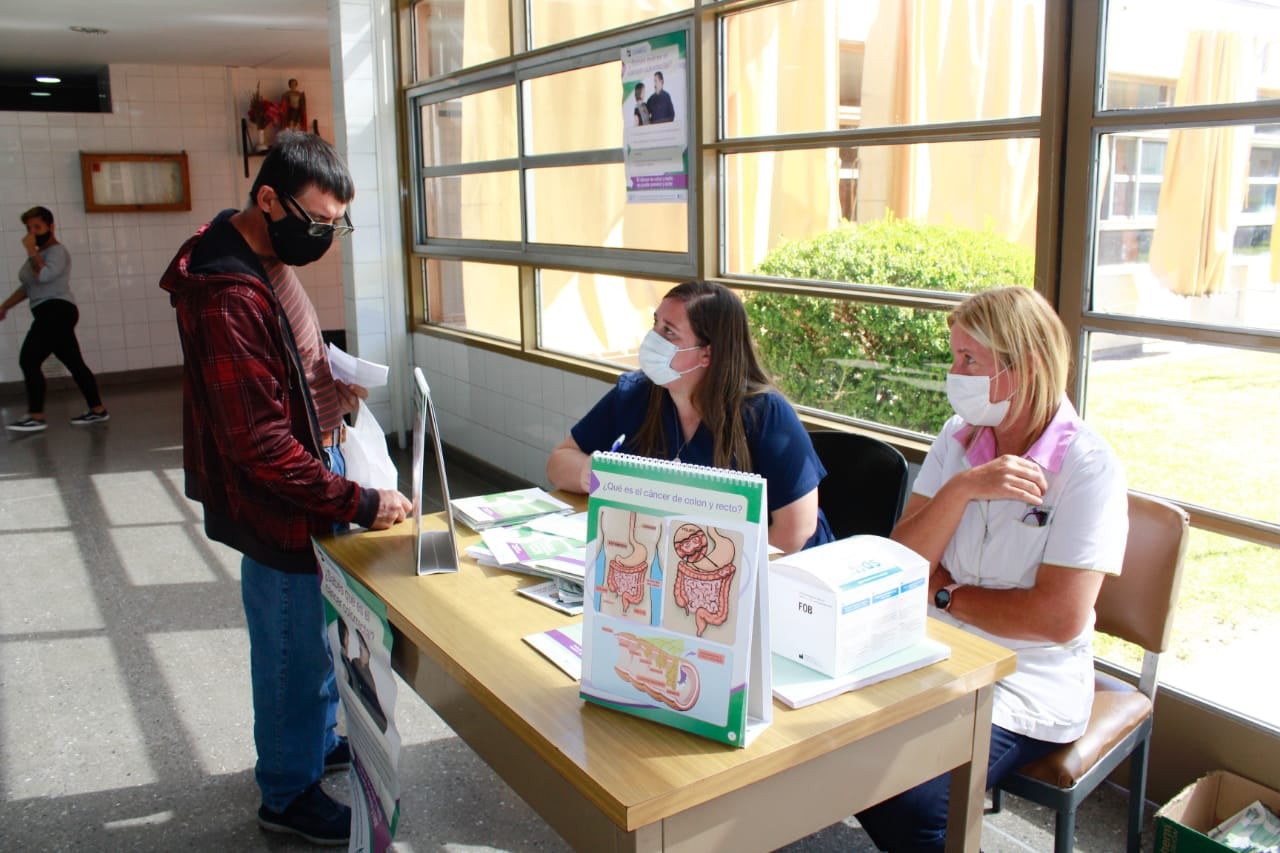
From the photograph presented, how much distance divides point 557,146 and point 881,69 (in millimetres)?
1998

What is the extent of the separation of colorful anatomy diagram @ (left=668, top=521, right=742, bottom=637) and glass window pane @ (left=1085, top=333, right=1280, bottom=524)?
62.7 inches

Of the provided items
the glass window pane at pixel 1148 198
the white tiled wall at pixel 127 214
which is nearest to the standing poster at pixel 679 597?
the glass window pane at pixel 1148 198

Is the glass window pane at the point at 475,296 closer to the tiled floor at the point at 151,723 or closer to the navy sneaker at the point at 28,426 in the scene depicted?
the tiled floor at the point at 151,723

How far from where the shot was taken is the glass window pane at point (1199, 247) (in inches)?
87.1

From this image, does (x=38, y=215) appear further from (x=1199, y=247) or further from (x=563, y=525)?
(x=1199, y=247)

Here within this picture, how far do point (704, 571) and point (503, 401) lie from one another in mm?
4185

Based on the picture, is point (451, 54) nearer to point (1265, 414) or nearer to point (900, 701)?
point (1265, 414)

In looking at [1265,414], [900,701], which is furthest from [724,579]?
[1265,414]

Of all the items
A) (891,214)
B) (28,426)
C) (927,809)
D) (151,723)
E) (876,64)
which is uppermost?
(876,64)

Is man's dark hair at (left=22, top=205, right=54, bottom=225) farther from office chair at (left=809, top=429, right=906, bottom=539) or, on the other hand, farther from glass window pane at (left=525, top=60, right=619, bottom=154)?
office chair at (left=809, top=429, right=906, bottom=539)

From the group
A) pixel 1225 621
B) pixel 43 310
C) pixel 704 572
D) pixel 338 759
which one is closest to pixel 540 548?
pixel 704 572

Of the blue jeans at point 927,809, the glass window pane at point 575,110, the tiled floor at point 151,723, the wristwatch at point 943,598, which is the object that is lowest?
the tiled floor at point 151,723

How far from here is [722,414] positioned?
224 centimetres

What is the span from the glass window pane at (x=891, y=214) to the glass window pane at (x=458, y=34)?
1.97m
